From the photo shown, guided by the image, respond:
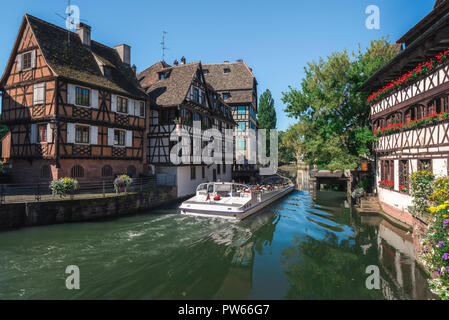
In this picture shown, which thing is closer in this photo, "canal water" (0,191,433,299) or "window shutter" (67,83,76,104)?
"canal water" (0,191,433,299)

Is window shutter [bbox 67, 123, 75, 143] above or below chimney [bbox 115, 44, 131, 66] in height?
below

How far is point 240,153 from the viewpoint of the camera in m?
42.9

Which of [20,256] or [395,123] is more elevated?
[395,123]

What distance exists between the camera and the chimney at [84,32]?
2179cm

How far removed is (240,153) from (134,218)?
90.6 ft

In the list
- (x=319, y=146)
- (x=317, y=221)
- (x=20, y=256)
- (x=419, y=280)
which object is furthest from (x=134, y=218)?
(x=319, y=146)

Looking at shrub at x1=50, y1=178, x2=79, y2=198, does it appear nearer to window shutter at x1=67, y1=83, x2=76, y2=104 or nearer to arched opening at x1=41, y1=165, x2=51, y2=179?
arched opening at x1=41, y1=165, x2=51, y2=179

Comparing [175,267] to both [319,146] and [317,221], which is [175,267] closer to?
[317,221]

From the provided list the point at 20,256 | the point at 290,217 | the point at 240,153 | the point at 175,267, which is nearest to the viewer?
the point at 175,267

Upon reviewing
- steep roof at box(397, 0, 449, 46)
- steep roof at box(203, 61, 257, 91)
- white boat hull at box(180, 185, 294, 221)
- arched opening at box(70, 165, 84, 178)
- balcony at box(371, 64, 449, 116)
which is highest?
steep roof at box(203, 61, 257, 91)

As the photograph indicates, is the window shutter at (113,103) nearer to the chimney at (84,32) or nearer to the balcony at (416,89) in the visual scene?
the chimney at (84,32)

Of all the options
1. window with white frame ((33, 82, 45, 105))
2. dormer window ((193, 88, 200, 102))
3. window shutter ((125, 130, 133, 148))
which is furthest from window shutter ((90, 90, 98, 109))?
dormer window ((193, 88, 200, 102))

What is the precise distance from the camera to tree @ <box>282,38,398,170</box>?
22594mm

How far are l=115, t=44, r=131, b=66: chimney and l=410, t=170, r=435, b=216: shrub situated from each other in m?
25.3
